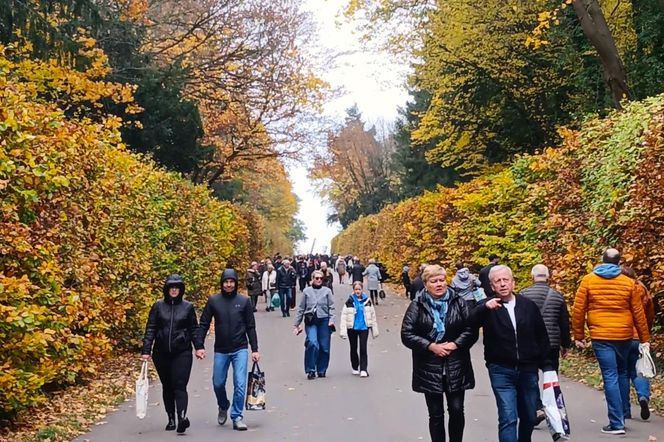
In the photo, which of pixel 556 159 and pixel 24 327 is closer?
pixel 24 327

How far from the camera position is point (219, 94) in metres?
32.0

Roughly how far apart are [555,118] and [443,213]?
17.4 feet

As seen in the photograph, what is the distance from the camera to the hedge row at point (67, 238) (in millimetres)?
8734

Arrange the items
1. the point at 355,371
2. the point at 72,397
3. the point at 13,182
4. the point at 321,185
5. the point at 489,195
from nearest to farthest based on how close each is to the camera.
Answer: the point at 13,182 → the point at 72,397 → the point at 355,371 → the point at 489,195 → the point at 321,185

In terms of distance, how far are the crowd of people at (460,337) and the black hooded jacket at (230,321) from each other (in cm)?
1

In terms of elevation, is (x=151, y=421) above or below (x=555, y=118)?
below

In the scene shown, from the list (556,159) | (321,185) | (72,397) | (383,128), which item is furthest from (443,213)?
(383,128)

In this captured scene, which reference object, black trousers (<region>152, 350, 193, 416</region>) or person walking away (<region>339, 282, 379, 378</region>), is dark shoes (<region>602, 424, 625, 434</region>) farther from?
person walking away (<region>339, 282, 379, 378</region>)

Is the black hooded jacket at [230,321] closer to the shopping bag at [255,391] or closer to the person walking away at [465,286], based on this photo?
the shopping bag at [255,391]

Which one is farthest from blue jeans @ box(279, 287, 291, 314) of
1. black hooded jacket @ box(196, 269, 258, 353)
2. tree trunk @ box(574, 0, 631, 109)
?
black hooded jacket @ box(196, 269, 258, 353)

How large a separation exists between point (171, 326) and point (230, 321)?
789 millimetres

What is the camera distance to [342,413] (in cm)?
1059

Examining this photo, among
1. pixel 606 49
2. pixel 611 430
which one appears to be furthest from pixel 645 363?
pixel 606 49

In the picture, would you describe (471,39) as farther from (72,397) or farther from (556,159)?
(72,397)
